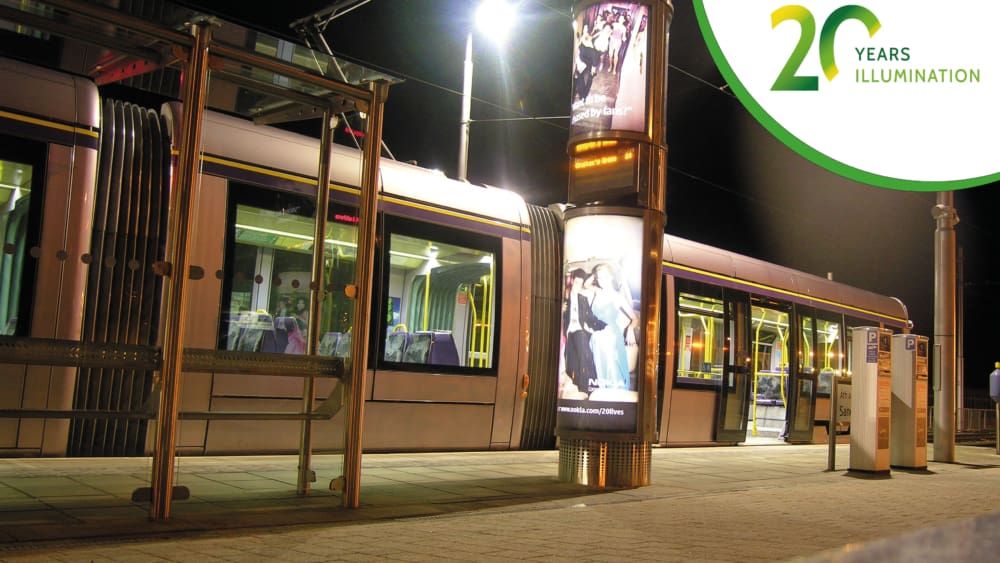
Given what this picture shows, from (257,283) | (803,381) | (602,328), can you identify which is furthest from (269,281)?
(803,381)

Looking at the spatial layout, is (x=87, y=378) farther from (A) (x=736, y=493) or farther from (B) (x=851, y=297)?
(B) (x=851, y=297)

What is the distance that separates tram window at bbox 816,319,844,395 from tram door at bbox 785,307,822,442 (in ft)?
0.51

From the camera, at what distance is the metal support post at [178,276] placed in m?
5.56

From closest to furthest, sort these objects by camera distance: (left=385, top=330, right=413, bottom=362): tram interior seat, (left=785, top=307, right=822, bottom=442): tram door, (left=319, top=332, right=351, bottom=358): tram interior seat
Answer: (left=319, top=332, right=351, bottom=358): tram interior seat
(left=385, top=330, right=413, bottom=362): tram interior seat
(left=785, top=307, right=822, bottom=442): tram door

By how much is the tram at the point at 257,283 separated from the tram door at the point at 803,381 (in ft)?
11.2

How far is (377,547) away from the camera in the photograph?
5.01m

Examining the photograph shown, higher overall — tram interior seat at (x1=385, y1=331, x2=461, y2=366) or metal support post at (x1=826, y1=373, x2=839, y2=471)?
tram interior seat at (x1=385, y1=331, x2=461, y2=366)

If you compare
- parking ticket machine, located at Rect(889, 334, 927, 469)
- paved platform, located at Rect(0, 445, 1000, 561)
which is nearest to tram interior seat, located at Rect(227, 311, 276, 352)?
paved platform, located at Rect(0, 445, 1000, 561)

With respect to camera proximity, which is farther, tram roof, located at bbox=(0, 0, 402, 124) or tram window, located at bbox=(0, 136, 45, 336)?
tram window, located at bbox=(0, 136, 45, 336)

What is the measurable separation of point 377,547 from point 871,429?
7.98m

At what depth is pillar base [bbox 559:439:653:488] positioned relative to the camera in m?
8.41

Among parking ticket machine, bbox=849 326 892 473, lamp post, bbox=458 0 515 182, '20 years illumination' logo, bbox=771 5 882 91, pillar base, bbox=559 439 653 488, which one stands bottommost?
pillar base, bbox=559 439 653 488

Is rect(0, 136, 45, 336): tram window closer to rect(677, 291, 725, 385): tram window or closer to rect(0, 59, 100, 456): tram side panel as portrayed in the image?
rect(0, 59, 100, 456): tram side panel

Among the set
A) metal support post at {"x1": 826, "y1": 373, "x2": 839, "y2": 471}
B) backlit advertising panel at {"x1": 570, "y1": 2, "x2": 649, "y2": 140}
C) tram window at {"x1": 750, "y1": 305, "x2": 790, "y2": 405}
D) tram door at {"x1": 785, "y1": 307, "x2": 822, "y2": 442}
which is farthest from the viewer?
tram door at {"x1": 785, "y1": 307, "x2": 822, "y2": 442}
